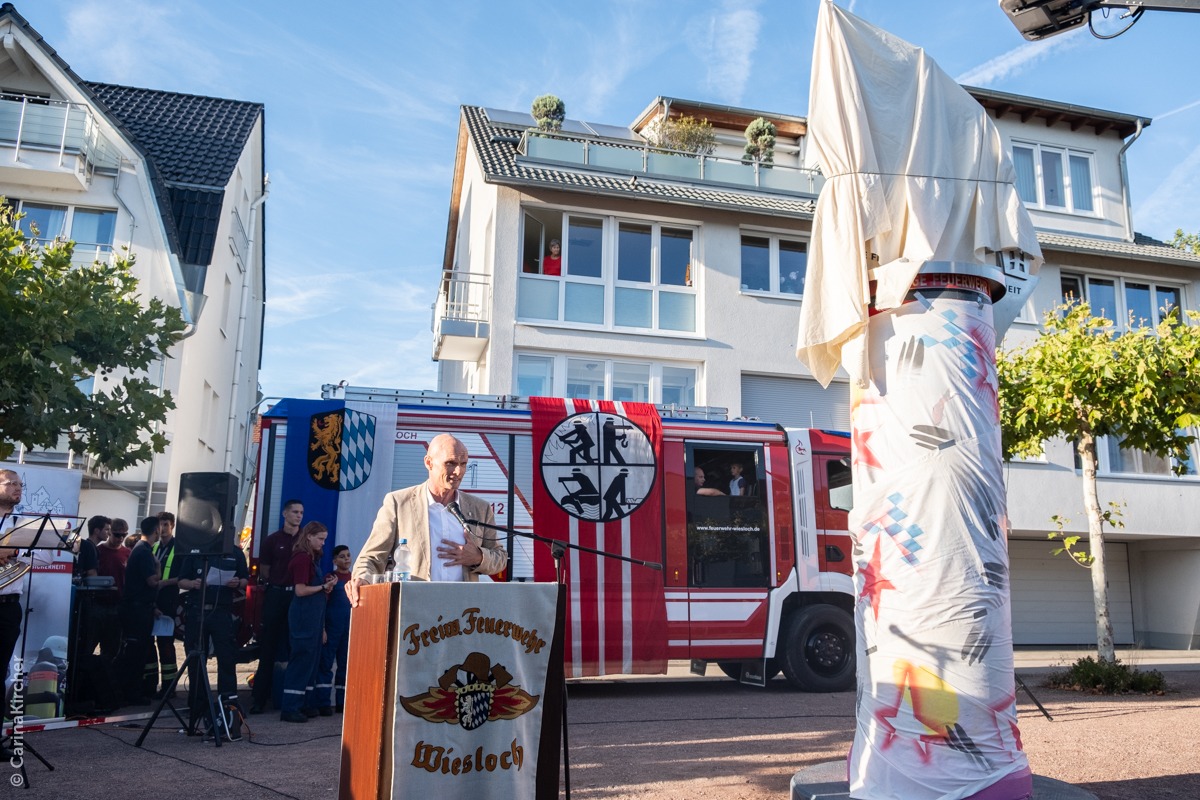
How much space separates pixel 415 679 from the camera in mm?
4242

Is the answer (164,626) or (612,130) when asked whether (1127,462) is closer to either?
(612,130)

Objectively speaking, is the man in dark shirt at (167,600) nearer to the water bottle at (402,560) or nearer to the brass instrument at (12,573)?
the brass instrument at (12,573)

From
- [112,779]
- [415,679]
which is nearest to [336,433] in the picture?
[112,779]

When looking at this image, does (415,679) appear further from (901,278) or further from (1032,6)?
(1032,6)

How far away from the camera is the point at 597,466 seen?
11.2m

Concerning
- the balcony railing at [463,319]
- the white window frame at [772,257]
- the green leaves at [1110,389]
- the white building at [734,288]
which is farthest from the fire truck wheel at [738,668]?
the white window frame at [772,257]

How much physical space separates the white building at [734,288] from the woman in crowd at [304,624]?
8682 mm

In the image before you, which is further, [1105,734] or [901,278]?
[1105,734]

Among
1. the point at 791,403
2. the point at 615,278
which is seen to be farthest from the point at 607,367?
the point at 791,403

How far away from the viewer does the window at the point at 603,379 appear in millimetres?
18500

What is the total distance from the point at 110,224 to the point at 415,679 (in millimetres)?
18732

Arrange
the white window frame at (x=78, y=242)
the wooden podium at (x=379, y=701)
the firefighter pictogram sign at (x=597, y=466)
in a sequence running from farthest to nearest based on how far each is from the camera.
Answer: the white window frame at (x=78, y=242) < the firefighter pictogram sign at (x=597, y=466) < the wooden podium at (x=379, y=701)

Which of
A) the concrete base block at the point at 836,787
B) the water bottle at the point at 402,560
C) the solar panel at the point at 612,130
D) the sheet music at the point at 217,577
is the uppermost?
the solar panel at the point at 612,130

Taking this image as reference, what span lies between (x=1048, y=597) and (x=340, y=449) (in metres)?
17.7
